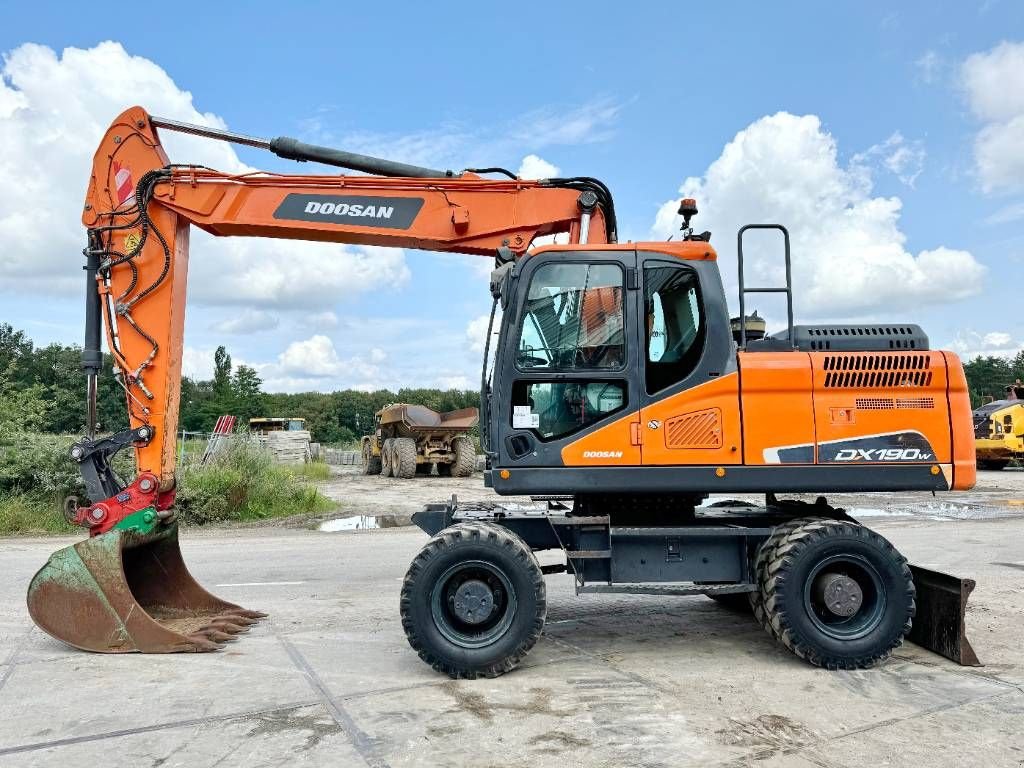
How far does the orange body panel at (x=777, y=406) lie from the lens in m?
5.50

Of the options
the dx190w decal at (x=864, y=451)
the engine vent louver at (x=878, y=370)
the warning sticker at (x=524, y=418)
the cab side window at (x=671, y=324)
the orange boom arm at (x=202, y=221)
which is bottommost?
the dx190w decal at (x=864, y=451)

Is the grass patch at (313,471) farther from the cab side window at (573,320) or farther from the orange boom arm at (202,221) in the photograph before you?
the cab side window at (573,320)

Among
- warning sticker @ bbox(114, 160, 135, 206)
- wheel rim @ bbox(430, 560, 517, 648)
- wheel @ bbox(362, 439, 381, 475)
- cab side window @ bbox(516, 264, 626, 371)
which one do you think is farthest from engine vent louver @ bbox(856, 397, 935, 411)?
wheel @ bbox(362, 439, 381, 475)

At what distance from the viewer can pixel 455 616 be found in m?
5.26

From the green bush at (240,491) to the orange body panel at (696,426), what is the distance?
10.9 m

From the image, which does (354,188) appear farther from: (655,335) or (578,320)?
(655,335)

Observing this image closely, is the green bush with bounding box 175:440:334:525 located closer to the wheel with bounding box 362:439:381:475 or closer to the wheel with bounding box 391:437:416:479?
the wheel with bounding box 391:437:416:479

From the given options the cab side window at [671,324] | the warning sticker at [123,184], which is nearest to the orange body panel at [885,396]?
the cab side window at [671,324]

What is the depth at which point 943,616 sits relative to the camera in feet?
18.4

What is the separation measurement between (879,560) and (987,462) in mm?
26699

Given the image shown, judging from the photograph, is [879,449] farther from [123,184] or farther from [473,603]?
[123,184]

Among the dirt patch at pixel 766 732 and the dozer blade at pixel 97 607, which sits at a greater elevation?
the dozer blade at pixel 97 607

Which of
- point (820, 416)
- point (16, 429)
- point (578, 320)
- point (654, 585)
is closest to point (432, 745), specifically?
point (654, 585)

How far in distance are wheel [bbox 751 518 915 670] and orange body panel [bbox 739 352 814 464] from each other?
0.60 m
